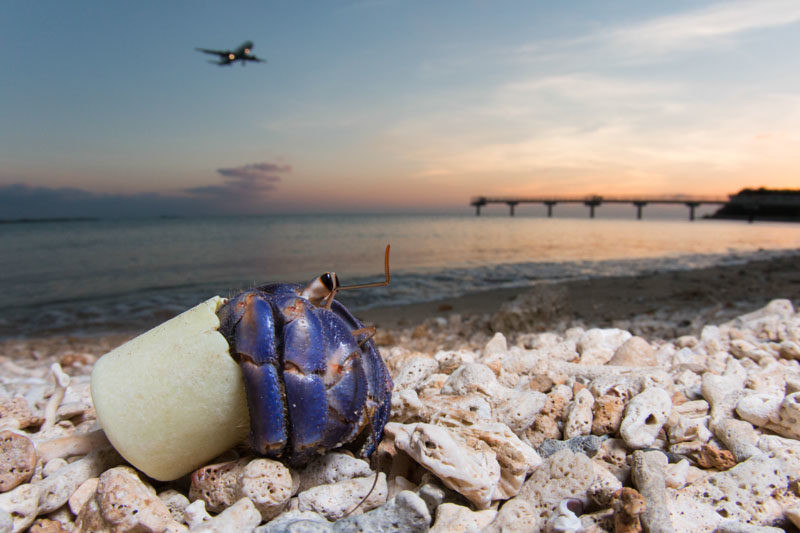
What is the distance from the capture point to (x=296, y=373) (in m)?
2.04

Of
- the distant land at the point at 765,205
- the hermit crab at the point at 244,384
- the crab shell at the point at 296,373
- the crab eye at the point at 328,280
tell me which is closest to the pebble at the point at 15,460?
the hermit crab at the point at 244,384

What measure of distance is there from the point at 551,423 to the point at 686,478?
647 mm

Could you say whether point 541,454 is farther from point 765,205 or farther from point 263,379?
point 765,205

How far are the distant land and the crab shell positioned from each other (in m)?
68.9

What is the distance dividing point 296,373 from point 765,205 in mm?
72907

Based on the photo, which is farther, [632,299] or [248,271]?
[248,271]

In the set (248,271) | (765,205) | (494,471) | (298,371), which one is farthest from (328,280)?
(765,205)

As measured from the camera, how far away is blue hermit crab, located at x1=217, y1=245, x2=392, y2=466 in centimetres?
205

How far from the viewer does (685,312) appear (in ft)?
24.5

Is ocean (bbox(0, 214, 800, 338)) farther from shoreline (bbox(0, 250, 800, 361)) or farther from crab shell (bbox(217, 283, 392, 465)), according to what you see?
crab shell (bbox(217, 283, 392, 465))

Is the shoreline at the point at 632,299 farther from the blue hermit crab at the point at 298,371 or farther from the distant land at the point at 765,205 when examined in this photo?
the distant land at the point at 765,205

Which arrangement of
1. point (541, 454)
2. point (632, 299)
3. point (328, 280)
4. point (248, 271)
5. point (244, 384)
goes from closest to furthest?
point (244, 384) → point (328, 280) → point (541, 454) → point (632, 299) → point (248, 271)

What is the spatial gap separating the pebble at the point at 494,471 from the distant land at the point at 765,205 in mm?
67429

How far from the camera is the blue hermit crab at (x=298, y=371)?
2.05 m
